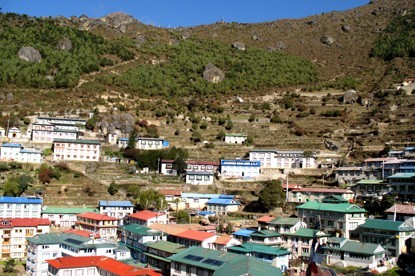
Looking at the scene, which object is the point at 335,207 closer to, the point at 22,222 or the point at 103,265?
the point at 103,265

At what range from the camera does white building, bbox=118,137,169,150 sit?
59.1 meters

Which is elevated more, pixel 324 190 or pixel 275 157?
pixel 275 157

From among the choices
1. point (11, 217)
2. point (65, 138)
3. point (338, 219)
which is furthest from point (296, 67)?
point (11, 217)

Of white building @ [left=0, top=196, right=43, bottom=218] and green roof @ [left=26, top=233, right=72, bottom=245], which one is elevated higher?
white building @ [left=0, top=196, right=43, bottom=218]

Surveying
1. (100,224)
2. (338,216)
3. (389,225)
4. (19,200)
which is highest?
(19,200)

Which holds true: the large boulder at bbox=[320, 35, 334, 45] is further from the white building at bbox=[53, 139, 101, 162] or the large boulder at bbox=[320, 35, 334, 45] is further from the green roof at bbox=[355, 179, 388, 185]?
the white building at bbox=[53, 139, 101, 162]

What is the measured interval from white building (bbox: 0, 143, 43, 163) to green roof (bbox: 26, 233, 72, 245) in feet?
60.6

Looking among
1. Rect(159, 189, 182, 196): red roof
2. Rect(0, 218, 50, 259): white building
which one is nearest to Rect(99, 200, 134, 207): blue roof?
Rect(159, 189, 182, 196): red roof

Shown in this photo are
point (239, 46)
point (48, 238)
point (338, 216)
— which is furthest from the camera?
point (239, 46)

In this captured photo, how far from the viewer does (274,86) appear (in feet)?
289

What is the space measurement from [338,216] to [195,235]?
1160cm

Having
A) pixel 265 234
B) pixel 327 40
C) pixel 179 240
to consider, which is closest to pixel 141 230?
pixel 179 240

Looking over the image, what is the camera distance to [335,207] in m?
37.7

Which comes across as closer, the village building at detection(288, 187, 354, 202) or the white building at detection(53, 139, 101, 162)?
the village building at detection(288, 187, 354, 202)
